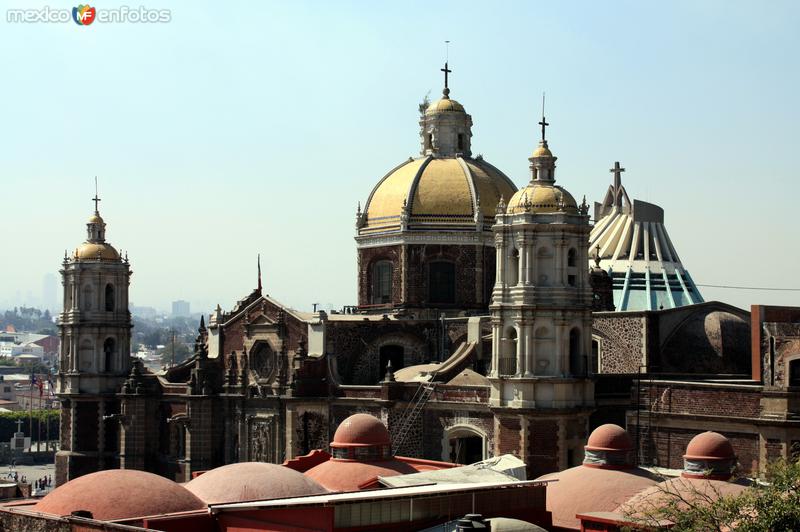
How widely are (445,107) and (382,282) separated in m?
7.39

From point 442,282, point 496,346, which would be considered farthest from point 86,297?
point 496,346

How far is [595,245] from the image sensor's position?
69.1m

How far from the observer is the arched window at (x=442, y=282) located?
61.2m

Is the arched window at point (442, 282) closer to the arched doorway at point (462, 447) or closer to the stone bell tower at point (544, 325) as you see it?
the arched doorway at point (462, 447)

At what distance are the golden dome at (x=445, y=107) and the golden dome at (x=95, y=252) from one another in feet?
52.2

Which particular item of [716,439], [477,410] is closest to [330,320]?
[477,410]

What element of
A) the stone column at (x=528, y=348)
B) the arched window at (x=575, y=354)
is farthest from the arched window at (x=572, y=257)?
the stone column at (x=528, y=348)

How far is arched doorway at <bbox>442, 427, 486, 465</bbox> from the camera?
52625 mm

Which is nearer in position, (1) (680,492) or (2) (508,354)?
(1) (680,492)

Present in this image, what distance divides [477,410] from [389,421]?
4.20 metres

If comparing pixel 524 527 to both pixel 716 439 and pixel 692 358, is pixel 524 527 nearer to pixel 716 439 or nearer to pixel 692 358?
pixel 716 439

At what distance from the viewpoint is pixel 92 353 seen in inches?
2758

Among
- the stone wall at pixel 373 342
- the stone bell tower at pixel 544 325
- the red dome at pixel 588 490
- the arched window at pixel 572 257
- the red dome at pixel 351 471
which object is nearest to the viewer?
the red dome at pixel 588 490

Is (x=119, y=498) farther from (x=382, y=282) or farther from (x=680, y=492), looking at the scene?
(x=382, y=282)
